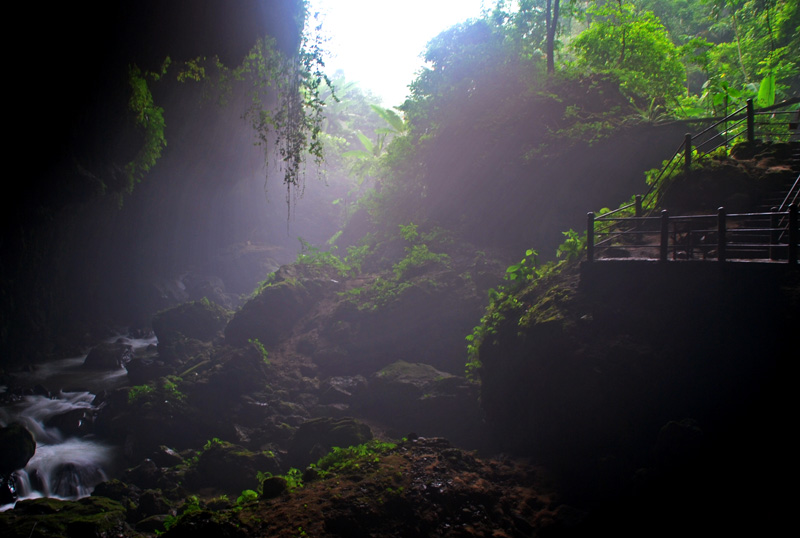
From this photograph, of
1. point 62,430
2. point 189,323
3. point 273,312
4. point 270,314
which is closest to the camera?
point 62,430

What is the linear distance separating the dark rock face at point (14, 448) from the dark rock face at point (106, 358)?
7743 mm

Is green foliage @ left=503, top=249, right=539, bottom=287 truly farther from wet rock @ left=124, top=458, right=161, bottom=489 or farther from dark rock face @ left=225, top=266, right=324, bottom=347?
dark rock face @ left=225, top=266, right=324, bottom=347

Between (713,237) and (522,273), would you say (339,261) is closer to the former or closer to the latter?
(522,273)

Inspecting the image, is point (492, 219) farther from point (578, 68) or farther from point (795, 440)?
point (795, 440)

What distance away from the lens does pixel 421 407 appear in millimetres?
13359

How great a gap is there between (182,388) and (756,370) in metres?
14.4

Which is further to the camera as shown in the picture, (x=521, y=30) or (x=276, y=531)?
(x=521, y=30)

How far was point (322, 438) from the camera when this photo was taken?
1140cm

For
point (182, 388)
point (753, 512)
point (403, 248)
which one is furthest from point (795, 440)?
point (403, 248)

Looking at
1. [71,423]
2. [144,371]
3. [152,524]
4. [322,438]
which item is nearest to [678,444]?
[322,438]

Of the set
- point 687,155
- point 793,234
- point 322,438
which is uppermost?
point 687,155

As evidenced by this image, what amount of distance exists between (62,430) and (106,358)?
6.07m

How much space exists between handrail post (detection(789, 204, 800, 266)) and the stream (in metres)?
14.1

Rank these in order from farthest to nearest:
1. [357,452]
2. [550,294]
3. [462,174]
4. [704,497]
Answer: [462,174], [550,294], [357,452], [704,497]
